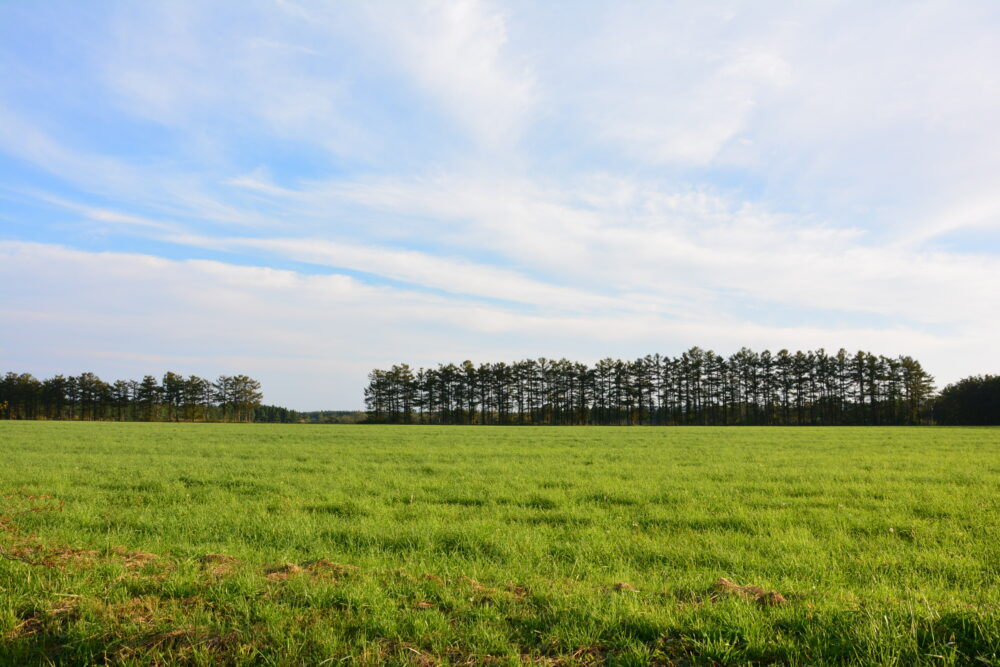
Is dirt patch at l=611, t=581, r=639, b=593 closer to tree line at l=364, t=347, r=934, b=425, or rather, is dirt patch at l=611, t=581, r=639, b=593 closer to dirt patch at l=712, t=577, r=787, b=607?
dirt patch at l=712, t=577, r=787, b=607

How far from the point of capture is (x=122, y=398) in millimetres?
127562

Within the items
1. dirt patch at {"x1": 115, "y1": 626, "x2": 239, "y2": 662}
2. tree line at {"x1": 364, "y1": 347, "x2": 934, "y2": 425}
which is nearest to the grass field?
dirt patch at {"x1": 115, "y1": 626, "x2": 239, "y2": 662}

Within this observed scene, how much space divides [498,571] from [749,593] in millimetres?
2976

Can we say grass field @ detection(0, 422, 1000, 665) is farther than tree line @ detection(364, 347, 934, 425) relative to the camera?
No

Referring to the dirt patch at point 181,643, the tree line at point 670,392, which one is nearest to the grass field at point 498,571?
the dirt patch at point 181,643

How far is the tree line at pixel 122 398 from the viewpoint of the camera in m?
126

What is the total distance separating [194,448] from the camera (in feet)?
82.6

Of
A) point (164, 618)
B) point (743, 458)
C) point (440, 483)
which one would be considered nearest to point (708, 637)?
point (164, 618)

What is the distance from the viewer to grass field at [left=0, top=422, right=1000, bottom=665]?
14.8 ft

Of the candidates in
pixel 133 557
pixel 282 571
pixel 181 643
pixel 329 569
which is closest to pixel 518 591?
pixel 329 569

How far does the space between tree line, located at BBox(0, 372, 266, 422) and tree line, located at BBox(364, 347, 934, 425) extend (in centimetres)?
3946

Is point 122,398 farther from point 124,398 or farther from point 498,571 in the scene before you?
point 498,571

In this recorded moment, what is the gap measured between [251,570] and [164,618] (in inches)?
59.6

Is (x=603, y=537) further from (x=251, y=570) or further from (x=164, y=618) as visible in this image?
(x=164, y=618)
